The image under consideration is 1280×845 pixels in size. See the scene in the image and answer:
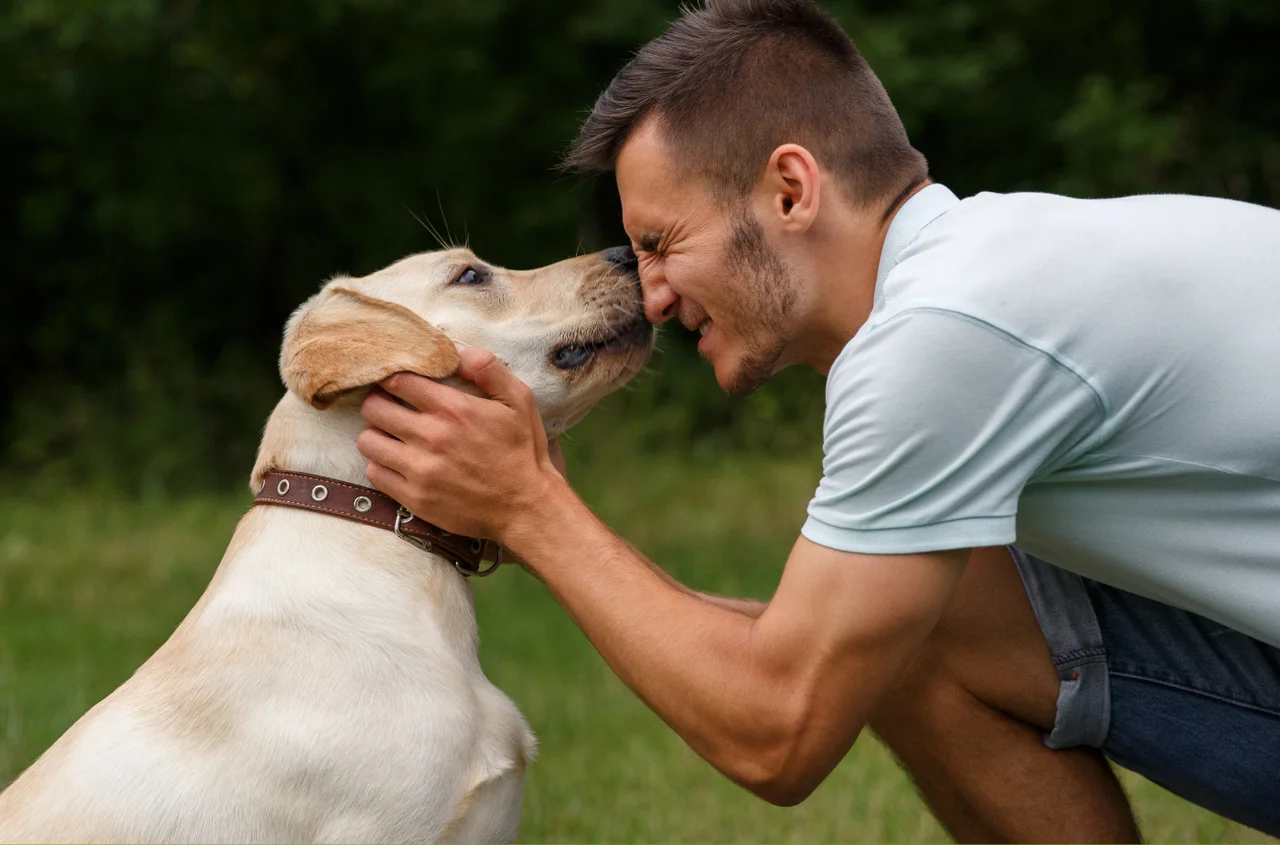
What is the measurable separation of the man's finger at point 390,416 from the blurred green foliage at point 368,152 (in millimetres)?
8059

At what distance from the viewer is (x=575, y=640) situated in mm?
6457

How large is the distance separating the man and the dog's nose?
20 cm

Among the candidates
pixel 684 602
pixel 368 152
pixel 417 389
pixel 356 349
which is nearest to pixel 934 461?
pixel 684 602

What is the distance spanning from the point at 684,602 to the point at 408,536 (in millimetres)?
599

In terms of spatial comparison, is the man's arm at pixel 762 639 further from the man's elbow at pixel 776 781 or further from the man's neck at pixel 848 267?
the man's neck at pixel 848 267

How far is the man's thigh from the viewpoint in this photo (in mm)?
2846

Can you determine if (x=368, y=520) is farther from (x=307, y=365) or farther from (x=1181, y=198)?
(x=1181, y=198)

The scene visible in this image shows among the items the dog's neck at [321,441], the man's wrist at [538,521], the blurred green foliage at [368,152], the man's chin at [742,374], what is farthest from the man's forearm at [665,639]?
the blurred green foliage at [368,152]

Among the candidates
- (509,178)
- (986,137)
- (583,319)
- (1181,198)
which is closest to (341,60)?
(509,178)

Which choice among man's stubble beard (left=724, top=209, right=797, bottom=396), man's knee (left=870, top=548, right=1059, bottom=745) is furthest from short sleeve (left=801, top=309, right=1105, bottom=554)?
man's knee (left=870, top=548, right=1059, bottom=745)

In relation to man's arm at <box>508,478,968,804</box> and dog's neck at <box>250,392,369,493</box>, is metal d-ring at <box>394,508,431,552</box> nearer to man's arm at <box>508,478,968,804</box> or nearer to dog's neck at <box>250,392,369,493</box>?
dog's neck at <box>250,392,369,493</box>

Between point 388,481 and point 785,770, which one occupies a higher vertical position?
point 388,481

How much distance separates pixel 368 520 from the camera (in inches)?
112

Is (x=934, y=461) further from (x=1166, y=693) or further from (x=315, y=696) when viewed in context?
(x=315, y=696)
